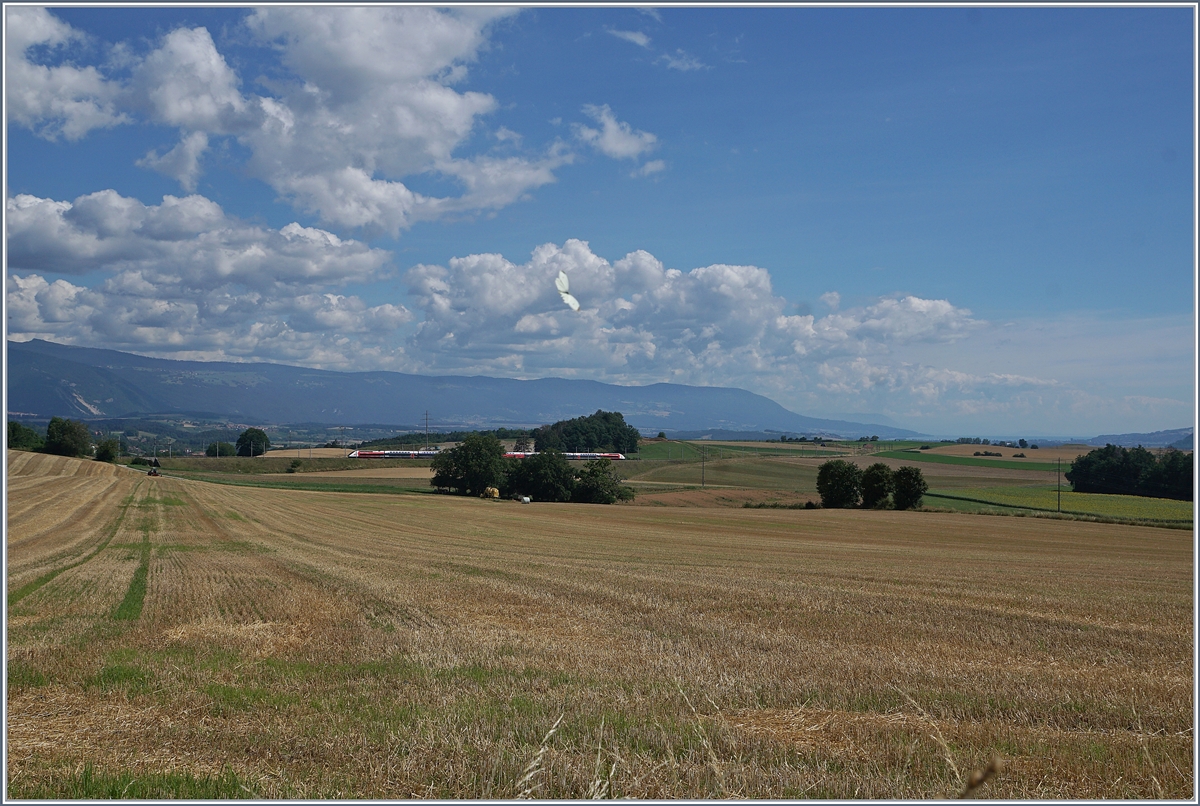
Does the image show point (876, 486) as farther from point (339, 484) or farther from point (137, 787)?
point (137, 787)

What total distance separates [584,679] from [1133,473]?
312ft

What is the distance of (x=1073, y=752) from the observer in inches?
296

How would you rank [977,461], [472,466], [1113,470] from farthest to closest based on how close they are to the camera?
[977,461] → [472,466] → [1113,470]

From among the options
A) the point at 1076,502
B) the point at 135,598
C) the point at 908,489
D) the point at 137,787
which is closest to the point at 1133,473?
the point at 1076,502

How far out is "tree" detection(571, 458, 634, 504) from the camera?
282ft

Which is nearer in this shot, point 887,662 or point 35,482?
point 887,662

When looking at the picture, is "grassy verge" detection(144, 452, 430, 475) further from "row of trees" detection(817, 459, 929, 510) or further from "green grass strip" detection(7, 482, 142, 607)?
"green grass strip" detection(7, 482, 142, 607)

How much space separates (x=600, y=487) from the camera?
3393 inches

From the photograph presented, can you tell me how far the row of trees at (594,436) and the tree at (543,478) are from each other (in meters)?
66.5

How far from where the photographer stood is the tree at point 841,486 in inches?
3125

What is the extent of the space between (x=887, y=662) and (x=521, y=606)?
25.4 feet

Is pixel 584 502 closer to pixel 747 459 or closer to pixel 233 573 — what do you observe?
pixel 747 459

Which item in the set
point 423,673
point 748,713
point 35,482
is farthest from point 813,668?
point 35,482

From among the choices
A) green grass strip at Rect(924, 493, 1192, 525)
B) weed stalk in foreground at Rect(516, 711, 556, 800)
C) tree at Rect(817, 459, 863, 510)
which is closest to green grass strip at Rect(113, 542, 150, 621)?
weed stalk in foreground at Rect(516, 711, 556, 800)
